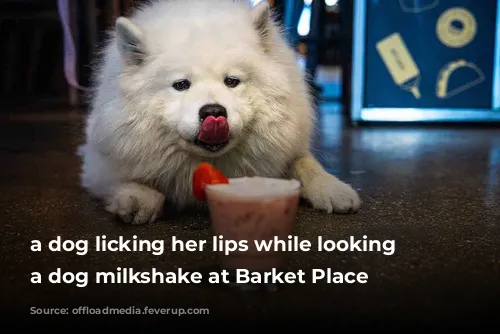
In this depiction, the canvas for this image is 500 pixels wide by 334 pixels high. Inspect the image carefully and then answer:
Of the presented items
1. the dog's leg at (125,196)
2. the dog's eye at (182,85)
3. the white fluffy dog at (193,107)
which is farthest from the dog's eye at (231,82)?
the dog's leg at (125,196)

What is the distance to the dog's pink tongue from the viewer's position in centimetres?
168

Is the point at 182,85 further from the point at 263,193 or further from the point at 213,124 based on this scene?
the point at 263,193

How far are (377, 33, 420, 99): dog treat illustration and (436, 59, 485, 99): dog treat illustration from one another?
0.20 meters

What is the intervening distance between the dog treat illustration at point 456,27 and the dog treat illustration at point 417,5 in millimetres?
125

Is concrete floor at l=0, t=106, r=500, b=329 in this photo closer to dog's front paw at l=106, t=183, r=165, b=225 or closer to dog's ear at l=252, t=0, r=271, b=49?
dog's front paw at l=106, t=183, r=165, b=225

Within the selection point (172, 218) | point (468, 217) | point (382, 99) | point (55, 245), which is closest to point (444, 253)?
point (468, 217)

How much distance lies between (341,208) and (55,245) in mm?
945

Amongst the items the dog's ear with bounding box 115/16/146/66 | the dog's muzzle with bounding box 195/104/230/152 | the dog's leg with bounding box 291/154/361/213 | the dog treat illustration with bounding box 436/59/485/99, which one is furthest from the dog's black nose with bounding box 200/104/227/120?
the dog treat illustration with bounding box 436/59/485/99

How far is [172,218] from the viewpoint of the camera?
1970 millimetres

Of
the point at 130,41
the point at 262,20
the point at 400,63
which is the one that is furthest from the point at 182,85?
the point at 400,63

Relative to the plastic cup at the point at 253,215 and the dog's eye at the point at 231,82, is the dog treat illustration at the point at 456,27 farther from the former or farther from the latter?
the plastic cup at the point at 253,215

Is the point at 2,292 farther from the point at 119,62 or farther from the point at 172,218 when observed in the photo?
the point at 119,62

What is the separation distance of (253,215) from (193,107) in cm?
52

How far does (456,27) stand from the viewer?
4855mm
